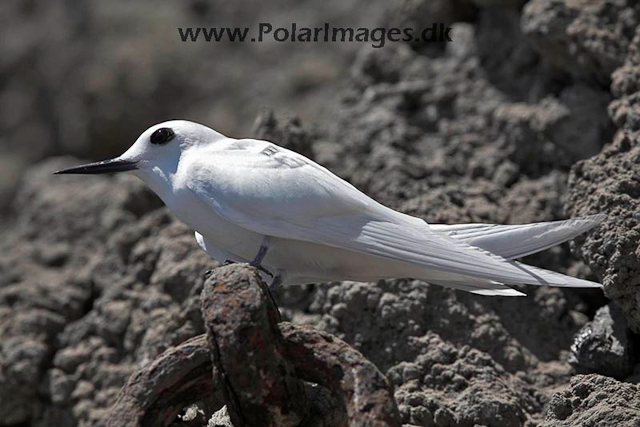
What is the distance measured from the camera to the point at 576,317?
5.39 meters

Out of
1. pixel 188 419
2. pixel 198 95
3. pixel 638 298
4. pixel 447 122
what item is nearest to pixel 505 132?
pixel 447 122

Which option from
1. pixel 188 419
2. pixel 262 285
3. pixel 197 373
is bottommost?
pixel 188 419

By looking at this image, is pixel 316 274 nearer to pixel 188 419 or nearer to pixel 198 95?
pixel 188 419

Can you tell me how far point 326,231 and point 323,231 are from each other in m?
0.01

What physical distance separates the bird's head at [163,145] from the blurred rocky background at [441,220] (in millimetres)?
950

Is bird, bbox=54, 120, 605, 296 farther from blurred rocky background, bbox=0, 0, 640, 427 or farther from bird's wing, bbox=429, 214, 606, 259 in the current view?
blurred rocky background, bbox=0, 0, 640, 427

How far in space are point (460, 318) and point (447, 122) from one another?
1760mm

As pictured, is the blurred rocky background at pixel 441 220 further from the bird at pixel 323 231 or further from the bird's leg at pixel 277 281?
the bird's leg at pixel 277 281

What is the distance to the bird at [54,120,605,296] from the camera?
4402 millimetres

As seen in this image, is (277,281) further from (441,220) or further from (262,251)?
(441,220)

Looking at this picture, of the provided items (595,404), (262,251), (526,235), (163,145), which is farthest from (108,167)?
(595,404)

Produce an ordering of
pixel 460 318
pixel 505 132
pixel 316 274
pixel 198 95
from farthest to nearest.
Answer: pixel 198 95 < pixel 505 132 < pixel 460 318 < pixel 316 274

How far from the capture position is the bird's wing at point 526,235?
442 centimetres

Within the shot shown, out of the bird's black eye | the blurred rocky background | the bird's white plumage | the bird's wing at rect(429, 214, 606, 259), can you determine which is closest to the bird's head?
the bird's black eye
